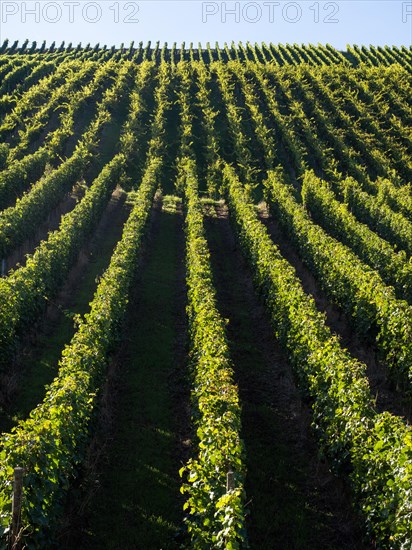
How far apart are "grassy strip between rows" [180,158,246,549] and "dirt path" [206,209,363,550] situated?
5.20ft

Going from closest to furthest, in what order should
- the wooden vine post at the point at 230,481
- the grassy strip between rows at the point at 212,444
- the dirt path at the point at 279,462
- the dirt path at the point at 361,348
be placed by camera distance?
1. the wooden vine post at the point at 230,481
2. the grassy strip between rows at the point at 212,444
3. the dirt path at the point at 279,462
4. the dirt path at the point at 361,348

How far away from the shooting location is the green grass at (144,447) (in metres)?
12.4

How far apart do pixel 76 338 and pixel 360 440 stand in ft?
25.9

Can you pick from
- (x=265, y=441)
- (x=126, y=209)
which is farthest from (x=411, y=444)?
(x=126, y=209)

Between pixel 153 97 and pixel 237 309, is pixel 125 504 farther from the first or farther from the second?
pixel 153 97

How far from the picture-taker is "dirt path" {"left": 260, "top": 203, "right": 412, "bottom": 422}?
17.9 meters

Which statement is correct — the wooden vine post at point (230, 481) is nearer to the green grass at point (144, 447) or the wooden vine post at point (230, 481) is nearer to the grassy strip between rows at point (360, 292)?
the green grass at point (144, 447)

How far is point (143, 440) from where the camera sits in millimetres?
15602

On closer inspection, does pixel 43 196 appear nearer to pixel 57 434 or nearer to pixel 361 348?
pixel 361 348

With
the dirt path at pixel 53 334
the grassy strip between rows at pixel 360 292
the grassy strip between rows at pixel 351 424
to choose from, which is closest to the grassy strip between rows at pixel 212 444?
the grassy strip between rows at pixel 351 424

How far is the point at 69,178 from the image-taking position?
38.7 metres

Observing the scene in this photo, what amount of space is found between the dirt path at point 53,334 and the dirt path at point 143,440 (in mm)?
2150

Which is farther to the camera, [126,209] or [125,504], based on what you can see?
[126,209]

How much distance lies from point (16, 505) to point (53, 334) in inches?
544
